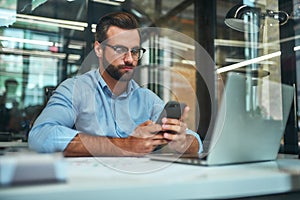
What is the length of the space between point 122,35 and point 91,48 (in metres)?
1.54

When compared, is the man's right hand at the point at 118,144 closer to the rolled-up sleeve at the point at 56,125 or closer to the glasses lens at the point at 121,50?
the rolled-up sleeve at the point at 56,125

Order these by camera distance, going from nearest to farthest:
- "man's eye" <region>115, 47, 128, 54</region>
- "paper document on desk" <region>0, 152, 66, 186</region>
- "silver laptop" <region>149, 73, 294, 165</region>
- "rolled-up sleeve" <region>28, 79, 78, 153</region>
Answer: "paper document on desk" <region>0, 152, 66, 186</region>
"silver laptop" <region>149, 73, 294, 165</region>
"rolled-up sleeve" <region>28, 79, 78, 153</region>
"man's eye" <region>115, 47, 128, 54</region>

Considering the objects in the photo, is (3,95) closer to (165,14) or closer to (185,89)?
(165,14)

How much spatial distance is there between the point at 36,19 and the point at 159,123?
392cm

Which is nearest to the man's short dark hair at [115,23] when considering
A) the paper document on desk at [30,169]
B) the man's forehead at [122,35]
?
the man's forehead at [122,35]

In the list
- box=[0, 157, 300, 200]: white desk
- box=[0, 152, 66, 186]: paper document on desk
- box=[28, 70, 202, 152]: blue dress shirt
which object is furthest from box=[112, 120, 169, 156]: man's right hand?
box=[0, 152, 66, 186]: paper document on desk

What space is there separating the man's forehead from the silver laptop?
86cm

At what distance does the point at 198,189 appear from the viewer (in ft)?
1.78

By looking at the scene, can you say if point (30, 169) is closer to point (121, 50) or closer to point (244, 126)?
point (244, 126)

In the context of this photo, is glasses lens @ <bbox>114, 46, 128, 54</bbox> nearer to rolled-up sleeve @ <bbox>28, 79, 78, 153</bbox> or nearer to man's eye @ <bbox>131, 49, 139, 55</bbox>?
man's eye @ <bbox>131, 49, 139, 55</bbox>

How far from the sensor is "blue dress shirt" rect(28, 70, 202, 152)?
116 cm

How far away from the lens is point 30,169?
1.47 ft

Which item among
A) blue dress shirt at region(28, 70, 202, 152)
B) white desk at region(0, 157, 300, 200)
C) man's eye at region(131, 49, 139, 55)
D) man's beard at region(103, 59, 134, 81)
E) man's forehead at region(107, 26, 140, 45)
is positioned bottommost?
white desk at region(0, 157, 300, 200)

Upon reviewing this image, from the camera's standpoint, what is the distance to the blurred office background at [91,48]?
3.01m
